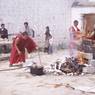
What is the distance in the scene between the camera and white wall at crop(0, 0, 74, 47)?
1950 cm

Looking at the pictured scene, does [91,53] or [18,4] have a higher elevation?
[18,4]

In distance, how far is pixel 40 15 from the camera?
19.8 metres

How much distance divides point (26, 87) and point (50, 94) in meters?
1.02

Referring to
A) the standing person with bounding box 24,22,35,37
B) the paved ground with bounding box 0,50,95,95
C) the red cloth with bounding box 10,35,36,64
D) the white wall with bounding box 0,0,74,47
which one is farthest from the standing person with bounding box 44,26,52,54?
the paved ground with bounding box 0,50,95,95

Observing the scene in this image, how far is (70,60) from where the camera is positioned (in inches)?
509

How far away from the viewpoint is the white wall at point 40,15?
19500mm

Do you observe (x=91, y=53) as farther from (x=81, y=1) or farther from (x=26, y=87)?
(x=81, y=1)

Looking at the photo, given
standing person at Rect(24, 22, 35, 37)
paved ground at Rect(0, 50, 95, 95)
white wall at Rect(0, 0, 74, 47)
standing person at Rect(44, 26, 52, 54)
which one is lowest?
paved ground at Rect(0, 50, 95, 95)

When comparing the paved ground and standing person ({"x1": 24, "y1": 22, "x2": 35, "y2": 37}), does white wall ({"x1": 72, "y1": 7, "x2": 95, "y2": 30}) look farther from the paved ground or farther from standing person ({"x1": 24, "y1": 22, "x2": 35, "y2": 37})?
the paved ground

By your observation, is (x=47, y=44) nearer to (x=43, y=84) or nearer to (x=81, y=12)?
(x=81, y=12)

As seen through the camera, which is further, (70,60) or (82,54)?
(82,54)

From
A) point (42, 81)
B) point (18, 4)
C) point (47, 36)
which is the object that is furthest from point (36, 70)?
point (18, 4)

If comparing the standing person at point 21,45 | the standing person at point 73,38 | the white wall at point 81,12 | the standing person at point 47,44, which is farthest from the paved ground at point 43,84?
the white wall at point 81,12

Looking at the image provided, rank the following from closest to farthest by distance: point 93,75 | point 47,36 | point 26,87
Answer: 1. point 26,87
2. point 93,75
3. point 47,36
